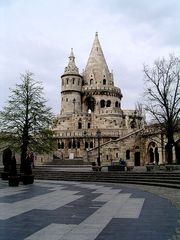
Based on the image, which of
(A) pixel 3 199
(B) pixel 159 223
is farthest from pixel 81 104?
(B) pixel 159 223

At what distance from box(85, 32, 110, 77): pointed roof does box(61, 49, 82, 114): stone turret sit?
168 inches

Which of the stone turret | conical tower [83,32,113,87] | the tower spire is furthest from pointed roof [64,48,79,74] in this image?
the tower spire

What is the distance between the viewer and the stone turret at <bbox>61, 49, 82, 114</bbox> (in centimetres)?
7719

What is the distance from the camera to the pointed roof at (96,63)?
8162 centimetres

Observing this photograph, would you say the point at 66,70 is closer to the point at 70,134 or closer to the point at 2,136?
the point at 70,134

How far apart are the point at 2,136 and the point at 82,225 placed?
79.4ft

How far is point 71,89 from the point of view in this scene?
7719 centimetres

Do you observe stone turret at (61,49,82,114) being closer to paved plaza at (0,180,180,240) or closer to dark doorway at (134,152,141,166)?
dark doorway at (134,152,141,166)

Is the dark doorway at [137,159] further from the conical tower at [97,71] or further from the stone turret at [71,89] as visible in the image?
the conical tower at [97,71]

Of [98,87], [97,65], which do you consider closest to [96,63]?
[97,65]

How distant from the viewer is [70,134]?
60.9 m

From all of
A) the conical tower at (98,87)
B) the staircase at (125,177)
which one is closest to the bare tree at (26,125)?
the staircase at (125,177)

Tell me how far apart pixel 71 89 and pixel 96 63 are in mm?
10094

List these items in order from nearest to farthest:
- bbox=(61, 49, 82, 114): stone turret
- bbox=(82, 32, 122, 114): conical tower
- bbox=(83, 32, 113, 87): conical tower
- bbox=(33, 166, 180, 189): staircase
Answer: bbox=(33, 166, 180, 189): staircase → bbox=(61, 49, 82, 114): stone turret → bbox=(82, 32, 122, 114): conical tower → bbox=(83, 32, 113, 87): conical tower
